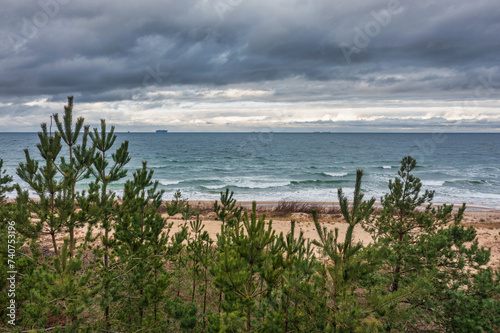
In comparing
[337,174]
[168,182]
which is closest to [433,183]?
[337,174]

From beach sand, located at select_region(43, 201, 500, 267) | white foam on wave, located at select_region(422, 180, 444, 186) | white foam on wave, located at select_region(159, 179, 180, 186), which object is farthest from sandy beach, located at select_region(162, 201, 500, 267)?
white foam on wave, located at select_region(159, 179, 180, 186)

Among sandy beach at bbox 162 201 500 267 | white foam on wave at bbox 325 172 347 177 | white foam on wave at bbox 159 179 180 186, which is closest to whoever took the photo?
sandy beach at bbox 162 201 500 267

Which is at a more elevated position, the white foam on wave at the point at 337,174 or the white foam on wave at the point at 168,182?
the white foam on wave at the point at 337,174

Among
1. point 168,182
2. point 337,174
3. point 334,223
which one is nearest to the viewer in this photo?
point 334,223

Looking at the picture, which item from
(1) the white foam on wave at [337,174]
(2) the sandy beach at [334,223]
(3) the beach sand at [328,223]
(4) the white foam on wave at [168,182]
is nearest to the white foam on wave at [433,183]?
(1) the white foam on wave at [337,174]

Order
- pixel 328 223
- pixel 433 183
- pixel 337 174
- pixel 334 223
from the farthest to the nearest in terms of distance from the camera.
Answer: pixel 337 174 → pixel 433 183 → pixel 334 223 → pixel 328 223

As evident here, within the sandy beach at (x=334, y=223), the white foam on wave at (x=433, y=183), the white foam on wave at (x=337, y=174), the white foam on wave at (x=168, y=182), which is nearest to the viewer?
the sandy beach at (x=334, y=223)

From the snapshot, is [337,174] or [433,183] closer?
[433,183]

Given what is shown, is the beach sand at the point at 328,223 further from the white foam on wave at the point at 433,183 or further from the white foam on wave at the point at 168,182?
the white foam on wave at the point at 433,183

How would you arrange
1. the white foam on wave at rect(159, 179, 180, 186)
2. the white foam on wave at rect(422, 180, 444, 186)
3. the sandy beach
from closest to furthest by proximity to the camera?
1. the sandy beach
2. the white foam on wave at rect(159, 179, 180, 186)
3. the white foam on wave at rect(422, 180, 444, 186)

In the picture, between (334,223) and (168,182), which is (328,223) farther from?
(168,182)

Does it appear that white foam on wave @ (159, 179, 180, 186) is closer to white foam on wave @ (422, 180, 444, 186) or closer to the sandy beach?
the sandy beach

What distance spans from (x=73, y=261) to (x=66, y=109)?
3.00 meters

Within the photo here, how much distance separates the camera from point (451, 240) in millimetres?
6941
